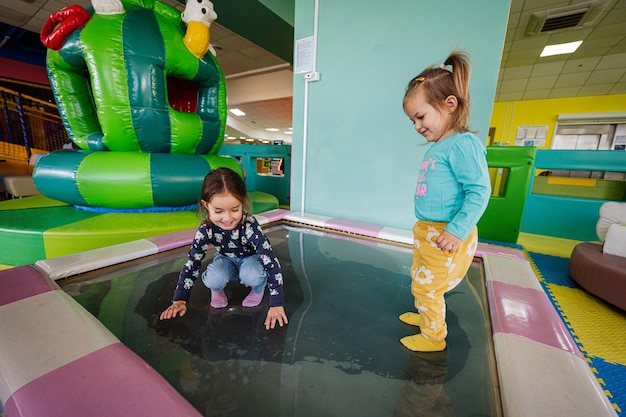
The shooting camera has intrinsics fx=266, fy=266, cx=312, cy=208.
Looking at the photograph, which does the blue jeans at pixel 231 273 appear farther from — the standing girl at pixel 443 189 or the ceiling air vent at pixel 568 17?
the ceiling air vent at pixel 568 17

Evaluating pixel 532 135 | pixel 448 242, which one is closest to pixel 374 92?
pixel 448 242

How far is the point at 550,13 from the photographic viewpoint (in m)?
3.06

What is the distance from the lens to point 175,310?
0.79 m

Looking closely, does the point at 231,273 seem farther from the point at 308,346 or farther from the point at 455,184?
the point at 455,184

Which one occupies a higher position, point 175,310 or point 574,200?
point 574,200

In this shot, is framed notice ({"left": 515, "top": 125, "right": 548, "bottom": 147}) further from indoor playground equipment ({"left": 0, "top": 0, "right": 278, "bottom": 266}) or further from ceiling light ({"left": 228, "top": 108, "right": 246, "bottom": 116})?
ceiling light ({"left": 228, "top": 108, "right": 246, "bottom": 116})

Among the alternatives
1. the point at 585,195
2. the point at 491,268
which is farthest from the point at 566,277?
the point at 585,195

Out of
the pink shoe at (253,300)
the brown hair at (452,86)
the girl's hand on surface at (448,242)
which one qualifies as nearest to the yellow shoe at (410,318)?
the girl's hand on surface at (448,242)

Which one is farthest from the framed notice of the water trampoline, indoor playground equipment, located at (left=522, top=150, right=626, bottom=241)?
the water trampoline

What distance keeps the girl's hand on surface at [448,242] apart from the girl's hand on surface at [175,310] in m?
0.76

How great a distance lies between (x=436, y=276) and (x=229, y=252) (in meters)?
0.65

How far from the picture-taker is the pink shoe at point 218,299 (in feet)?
2.84

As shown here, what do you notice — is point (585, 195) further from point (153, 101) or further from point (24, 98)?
point (24, 98)

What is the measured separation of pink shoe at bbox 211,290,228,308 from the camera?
0.87 meters
